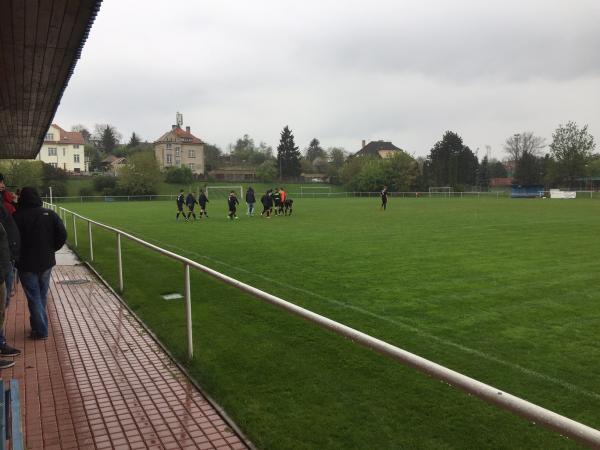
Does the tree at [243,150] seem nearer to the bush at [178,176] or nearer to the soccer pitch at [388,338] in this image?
the bush at [178,176]

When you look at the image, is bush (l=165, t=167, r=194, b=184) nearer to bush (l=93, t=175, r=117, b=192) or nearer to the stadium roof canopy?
bush (l=93, t=175, r=117, b=192)

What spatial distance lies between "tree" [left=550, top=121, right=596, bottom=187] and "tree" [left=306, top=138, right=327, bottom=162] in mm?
70880

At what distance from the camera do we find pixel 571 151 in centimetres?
7906

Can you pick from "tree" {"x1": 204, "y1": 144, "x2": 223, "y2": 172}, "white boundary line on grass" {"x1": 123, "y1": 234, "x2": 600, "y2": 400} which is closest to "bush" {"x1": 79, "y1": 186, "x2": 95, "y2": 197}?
"tree" {"x1": 204, "y1": 144, "x2": 223, "y2": 172}

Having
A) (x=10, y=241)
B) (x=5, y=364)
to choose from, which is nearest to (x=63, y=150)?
(x=10, y=241)

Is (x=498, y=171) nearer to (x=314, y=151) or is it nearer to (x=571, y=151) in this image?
(x=571, y=151)

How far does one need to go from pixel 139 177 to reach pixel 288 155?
46.0 meters

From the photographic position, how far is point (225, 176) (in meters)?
102

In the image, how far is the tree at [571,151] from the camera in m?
77.8

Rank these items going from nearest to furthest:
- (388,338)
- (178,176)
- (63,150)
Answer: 1. (388,338)
2. (178,176)
3. (63,150)

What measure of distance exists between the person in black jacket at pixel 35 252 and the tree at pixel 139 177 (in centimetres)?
6560

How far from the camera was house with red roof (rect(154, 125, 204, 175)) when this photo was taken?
108 m

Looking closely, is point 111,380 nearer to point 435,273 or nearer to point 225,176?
point 435,273

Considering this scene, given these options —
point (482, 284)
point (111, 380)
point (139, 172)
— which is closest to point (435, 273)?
point (482, 284)
